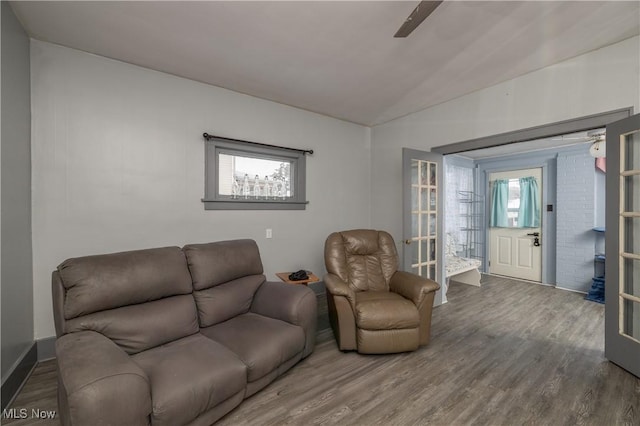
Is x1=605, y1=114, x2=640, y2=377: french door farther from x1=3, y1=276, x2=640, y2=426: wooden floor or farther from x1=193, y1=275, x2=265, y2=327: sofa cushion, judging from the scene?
x1=193, y1=275, x2=265, y2=327: sofa cushion

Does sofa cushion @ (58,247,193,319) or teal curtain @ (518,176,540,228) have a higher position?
teal curtain @ (518,176,540,228)

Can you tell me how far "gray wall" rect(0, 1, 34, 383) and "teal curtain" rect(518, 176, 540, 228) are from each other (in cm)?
674

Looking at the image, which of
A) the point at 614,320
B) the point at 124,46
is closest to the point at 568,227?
the point at 614,320

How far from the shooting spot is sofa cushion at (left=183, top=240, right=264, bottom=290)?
7.14ft

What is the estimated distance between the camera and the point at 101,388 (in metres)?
1.17

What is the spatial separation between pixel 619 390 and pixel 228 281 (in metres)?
3.09

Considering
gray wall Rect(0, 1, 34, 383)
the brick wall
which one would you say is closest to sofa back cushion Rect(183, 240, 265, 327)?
gray wall Rect(0, 1, 34, 383)

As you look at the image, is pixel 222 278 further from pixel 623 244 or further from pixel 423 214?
pixel 623 244

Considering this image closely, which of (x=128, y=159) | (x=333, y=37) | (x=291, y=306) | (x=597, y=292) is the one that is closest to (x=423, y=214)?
(x=291, y=306)

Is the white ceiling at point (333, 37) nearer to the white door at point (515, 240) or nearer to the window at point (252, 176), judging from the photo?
the window at point (252, 176)

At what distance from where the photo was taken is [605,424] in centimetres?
164

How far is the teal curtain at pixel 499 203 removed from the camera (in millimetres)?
5332

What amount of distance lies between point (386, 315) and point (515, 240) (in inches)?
169

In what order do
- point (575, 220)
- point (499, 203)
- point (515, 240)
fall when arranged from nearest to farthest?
point (575, 220) → point (515, 240) → point (499, 203)
